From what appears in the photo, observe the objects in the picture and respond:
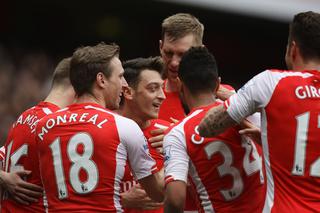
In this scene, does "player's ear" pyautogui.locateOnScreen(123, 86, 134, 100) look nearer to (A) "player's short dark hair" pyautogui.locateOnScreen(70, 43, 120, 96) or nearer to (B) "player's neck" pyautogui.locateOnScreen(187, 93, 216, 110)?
(A) "player's short dark hair" pyautogui.locateOnScreen(70, 43, 120, 96)

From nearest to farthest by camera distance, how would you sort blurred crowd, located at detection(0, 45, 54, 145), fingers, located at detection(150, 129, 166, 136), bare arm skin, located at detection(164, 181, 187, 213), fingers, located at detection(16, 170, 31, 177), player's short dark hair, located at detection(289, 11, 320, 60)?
player's short dark hair, located at detection(289, 11, 320, 60) → bare arm skin, located at detection(164, 181, 187, 213) → fingers, located at detection(16, 170, 31, 177) → fingers, located at detection(150, 129, 166, 136) → blurred crowd, located at detection(0, 45, 54, 145)

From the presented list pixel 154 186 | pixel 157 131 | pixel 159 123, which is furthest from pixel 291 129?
pixel 159 123

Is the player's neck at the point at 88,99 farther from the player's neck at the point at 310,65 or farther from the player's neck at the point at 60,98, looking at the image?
the player's neck at the point at 310,65

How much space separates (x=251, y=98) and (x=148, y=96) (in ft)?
5.70

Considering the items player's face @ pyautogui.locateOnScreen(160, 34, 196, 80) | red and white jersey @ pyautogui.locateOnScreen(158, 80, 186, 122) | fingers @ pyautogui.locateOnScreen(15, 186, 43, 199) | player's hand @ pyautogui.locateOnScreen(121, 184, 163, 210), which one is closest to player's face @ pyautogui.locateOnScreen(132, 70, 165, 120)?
player's face @ pyautogui.locateOnScreen(160, 34, 196, 80)

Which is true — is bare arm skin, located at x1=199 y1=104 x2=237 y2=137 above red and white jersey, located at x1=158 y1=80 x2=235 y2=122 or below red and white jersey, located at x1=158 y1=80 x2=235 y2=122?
above

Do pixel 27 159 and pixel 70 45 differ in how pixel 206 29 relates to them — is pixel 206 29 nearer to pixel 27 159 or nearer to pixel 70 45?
pixel 70 45

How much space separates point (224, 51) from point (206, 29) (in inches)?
47.9

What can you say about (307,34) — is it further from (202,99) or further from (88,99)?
(88,99)

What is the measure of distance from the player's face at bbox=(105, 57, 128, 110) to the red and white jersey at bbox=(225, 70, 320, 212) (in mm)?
1184

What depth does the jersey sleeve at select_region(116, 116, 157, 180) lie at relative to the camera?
6.79 m

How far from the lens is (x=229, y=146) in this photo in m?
6.80

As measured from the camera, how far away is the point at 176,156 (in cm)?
668

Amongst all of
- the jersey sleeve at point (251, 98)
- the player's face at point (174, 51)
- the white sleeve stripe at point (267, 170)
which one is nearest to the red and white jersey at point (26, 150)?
the player's face at point (174, 51)
